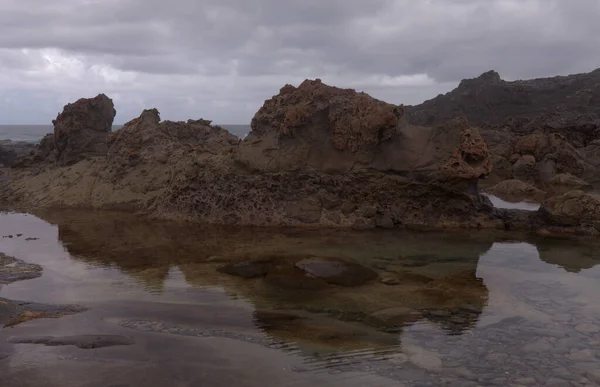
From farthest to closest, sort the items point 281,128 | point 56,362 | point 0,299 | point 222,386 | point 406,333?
point 281,128 < point 0,299 < point 406,333 < point 56,362 < point 222,386

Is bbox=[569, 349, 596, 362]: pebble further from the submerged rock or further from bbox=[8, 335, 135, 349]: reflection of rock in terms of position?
bbox=[8, 335, 135, 349]: reflection of rock

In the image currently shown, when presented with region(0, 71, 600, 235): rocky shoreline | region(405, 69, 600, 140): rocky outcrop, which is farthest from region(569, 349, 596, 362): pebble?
region(405, 69, 600, 140): rocky outcrop

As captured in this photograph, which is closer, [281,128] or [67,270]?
[67,270]

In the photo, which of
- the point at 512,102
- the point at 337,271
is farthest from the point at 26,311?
the point at 512,102

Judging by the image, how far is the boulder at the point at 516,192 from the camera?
14.3 m

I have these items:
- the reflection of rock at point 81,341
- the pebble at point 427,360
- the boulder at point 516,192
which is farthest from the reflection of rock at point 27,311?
the boulder at point 516,192

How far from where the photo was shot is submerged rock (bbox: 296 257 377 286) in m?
6.80

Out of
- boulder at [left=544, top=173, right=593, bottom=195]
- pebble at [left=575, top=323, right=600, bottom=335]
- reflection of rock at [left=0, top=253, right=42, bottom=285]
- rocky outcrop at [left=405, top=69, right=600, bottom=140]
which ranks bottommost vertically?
reflection of rock at [left=0, top=253, right=42, bottom=285]

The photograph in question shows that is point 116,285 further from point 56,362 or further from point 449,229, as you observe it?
point 449,229

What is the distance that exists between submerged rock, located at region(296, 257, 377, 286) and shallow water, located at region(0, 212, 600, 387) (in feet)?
0.50

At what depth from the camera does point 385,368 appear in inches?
170

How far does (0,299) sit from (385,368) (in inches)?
160

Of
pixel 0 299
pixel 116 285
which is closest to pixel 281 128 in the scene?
pixel 116 285

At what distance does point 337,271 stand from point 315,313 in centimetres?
147
